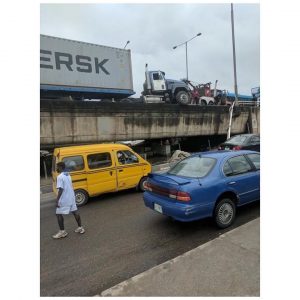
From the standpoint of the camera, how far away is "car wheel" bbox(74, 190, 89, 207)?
723 cm

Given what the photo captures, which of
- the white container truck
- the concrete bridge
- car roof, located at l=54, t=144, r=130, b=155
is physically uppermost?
the white container truck

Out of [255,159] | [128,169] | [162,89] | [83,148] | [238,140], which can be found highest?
[162,89]

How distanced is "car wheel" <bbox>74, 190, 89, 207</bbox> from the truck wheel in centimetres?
1356

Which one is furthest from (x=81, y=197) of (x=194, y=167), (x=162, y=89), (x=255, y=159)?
(x=162, y=89)

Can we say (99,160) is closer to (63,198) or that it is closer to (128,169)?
(128,169)

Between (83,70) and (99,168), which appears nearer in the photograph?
(99,168)

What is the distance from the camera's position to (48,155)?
13.2 meters

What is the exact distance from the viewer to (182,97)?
64.7 ft

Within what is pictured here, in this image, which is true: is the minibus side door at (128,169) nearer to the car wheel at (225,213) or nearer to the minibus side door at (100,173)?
the minibus side door at (100,173)

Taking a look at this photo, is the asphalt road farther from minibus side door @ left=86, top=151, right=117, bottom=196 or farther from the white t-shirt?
minibus side door @ left=86, top=151, right=117, bottom=196

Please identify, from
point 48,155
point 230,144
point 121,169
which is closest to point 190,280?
point 121,169

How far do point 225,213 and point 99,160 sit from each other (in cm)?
398

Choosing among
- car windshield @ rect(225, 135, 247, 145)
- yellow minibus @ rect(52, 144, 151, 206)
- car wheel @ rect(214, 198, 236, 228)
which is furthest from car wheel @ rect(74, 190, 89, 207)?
car windshield @ rect(225, 135, 247, 145)

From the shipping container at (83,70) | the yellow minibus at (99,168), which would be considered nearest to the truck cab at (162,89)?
the shipping container at (83,70)
